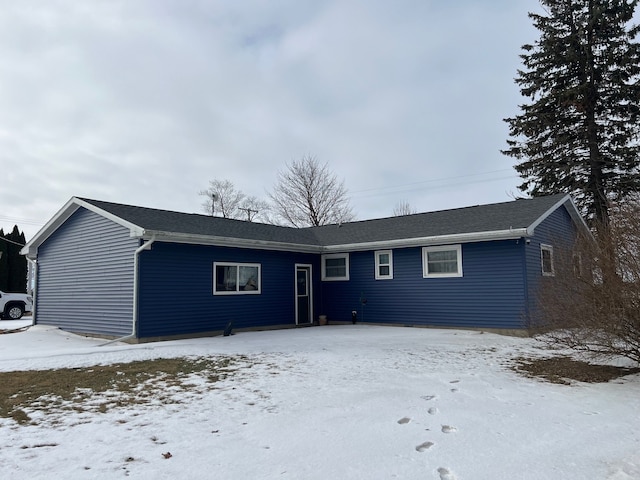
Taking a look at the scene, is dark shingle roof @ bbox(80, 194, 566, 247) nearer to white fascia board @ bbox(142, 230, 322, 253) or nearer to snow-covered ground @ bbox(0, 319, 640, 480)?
white fascia board @ bbox(142, 230, 322, 253)

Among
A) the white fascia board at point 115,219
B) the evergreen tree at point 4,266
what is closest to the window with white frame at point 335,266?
the white fascia board at point 115,219

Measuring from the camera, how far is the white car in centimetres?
2111

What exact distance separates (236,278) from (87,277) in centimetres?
420

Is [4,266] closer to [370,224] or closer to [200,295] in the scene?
[200,295]

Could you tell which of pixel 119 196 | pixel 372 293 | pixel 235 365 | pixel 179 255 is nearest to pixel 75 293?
pixel 179 255

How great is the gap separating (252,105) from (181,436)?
44.6 ft

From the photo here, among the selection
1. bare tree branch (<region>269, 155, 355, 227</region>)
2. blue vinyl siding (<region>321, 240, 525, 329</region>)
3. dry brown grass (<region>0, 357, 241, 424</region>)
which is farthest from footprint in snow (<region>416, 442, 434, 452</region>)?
bare tree branch (<region>269, 155, 355, 227</region>)

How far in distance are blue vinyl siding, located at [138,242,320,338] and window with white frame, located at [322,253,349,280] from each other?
1.82 metres

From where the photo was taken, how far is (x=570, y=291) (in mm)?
7238

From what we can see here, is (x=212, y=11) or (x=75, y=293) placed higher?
(x=212, y=11)

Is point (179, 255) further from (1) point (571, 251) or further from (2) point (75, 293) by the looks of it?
(1) point (571, 251)

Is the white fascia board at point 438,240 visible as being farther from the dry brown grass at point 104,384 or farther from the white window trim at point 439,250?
the dry brown grass at point 104,384

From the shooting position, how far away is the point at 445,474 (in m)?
3.33

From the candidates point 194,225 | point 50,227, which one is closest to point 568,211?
point 194,225
